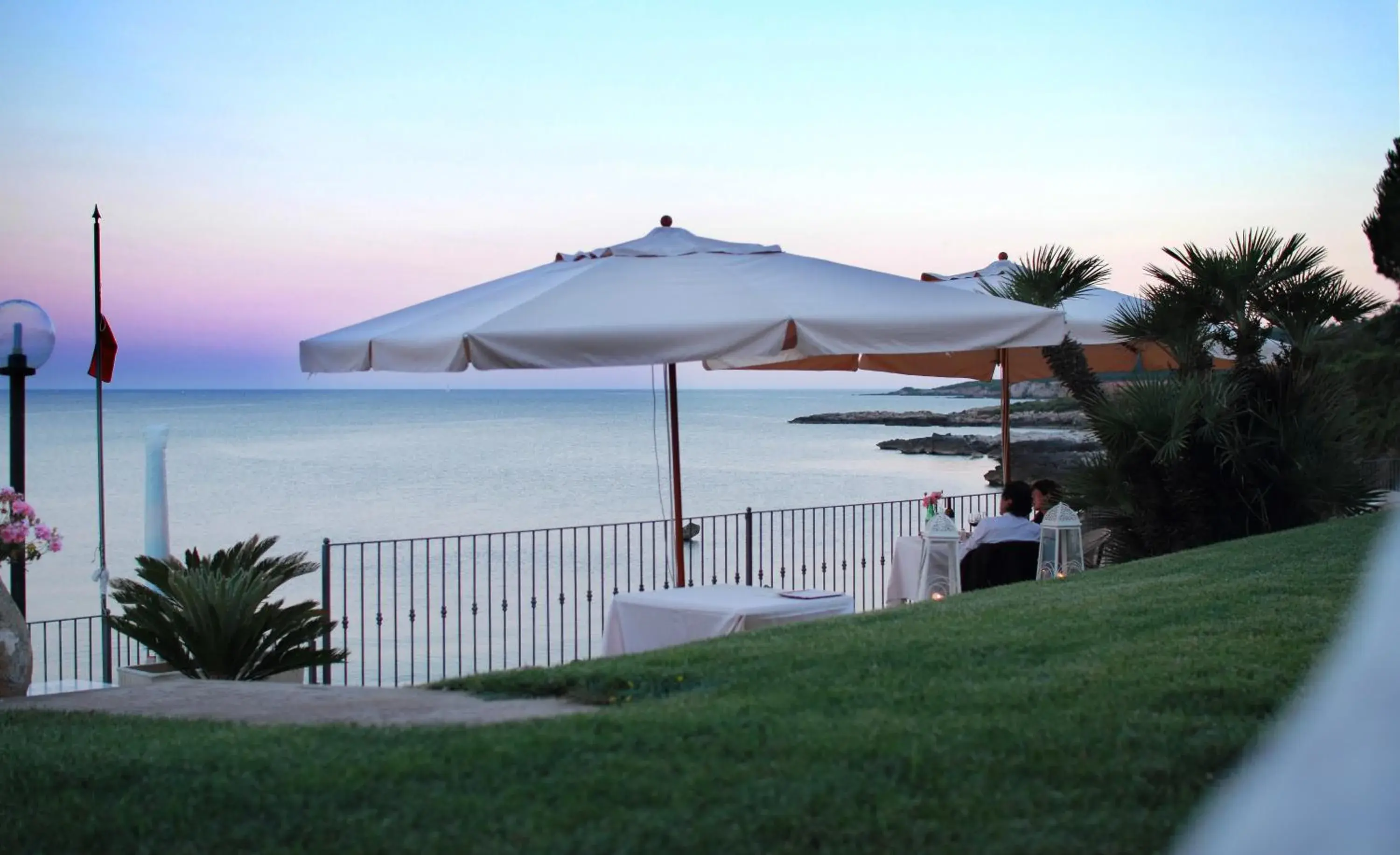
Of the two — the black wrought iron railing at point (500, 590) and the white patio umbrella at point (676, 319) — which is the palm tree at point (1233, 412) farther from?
the white patio umbrella at point (676, 319)

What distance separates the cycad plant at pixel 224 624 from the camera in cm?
761

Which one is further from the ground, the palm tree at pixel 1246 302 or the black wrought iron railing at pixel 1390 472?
the palm tree at pixel 1246 302

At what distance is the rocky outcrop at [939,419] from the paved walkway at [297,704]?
58230mm

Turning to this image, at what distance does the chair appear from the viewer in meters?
9.44

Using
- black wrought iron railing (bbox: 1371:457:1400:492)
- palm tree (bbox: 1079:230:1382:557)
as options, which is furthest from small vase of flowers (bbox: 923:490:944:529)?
black wrought iron railing (bbox: 1371:457:1400:492)

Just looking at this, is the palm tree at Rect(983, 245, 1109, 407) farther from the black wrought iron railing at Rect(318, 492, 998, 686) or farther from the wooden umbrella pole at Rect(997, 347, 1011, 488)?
the black wrought iron railing at Rect(318, 492, 998, 686)

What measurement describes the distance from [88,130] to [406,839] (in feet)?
61.0

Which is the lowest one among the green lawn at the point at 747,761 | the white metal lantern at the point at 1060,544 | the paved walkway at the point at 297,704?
the paved walkway at the point at 297,704

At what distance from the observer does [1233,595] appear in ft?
21.9

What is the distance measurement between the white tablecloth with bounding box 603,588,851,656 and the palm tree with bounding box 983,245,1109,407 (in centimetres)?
461

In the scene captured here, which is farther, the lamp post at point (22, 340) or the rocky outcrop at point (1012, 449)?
the rocky outcrop at point (1012, 449)

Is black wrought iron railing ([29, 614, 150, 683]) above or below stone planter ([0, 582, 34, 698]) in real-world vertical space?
below

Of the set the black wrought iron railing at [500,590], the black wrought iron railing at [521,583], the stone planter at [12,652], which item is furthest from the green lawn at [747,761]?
the black wrought iron railing at [500,590]

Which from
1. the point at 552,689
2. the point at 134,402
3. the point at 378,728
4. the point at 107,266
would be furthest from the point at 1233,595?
the point at 134,402
